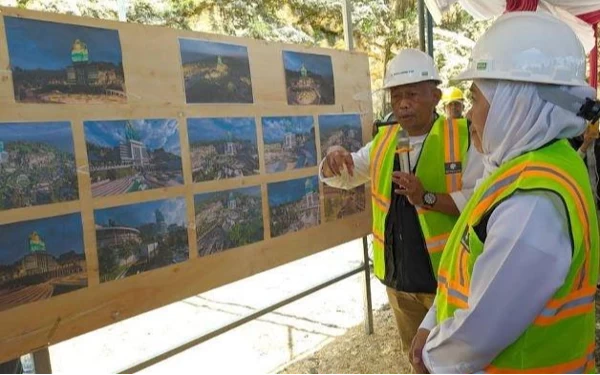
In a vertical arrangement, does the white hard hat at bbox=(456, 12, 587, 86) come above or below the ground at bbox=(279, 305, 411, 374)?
above

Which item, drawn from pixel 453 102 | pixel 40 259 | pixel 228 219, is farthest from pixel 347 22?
Result: pixel 453 102

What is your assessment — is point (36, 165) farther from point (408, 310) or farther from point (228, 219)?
point (408, 310)

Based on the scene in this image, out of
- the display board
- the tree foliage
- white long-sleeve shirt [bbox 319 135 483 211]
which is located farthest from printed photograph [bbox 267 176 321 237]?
the tree foliage

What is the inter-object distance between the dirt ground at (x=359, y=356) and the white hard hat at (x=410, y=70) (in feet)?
6.64

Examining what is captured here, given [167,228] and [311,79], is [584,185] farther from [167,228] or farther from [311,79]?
[311,79]

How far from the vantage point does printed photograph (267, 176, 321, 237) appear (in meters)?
2.47

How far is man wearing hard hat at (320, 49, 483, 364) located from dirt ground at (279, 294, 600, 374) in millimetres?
993

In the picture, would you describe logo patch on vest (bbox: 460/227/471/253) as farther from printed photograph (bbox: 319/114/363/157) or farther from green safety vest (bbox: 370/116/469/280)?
printed photograph (bbox: 319/114/363/157)

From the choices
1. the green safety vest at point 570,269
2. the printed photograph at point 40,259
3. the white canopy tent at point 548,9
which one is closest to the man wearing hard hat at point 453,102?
the white canopy tent at point 548,9

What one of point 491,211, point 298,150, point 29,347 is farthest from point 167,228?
point 491,211

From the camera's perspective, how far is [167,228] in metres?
2.00

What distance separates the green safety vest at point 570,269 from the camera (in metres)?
1.05

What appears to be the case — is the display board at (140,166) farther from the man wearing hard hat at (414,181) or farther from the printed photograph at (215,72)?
the man wearing hard hat at (414,181)

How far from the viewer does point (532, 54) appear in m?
1.10
